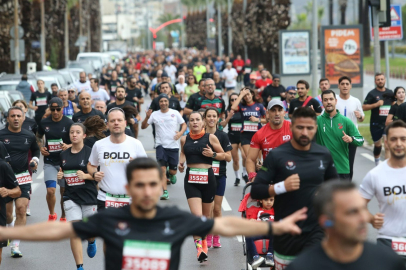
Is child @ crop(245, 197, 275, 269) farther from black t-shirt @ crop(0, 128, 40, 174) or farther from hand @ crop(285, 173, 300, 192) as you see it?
black t-shirt @ crop(0, 128, 40, 174)

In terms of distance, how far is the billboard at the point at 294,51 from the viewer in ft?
98.2

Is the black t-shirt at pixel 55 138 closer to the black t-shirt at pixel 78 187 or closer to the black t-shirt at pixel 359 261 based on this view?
the black t-shirt at pixel 78 187

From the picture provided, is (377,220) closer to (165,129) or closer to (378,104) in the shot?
(165,129)

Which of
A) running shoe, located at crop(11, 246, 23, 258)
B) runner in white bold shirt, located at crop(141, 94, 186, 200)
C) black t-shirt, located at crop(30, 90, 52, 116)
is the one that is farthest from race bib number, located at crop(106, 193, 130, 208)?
black t-shirt, located at crop(30, 90, 52, 116)

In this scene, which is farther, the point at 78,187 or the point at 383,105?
the point at 383,105

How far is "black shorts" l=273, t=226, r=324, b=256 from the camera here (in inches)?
243

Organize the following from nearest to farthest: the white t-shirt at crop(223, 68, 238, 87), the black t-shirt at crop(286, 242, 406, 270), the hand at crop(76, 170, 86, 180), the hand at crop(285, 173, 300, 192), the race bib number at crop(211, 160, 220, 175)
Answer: the black t-shirt at crop(286, 242, 406, 270) < the hand at crop(285, 173, 300, 192) < the hand at crop(76, 170, 86, 180) < the race bib number at crop(211, 160, 220, 175) < the white t-shirt at crop(223, 68, 238, 87)

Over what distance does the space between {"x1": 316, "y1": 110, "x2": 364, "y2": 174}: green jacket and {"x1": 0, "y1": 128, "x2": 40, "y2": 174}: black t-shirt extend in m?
3.85

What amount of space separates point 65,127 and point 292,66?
19293mm

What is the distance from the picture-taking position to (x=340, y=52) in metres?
25.8

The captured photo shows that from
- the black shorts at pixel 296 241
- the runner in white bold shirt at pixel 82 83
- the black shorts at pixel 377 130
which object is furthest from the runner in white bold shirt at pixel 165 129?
the runner in white bold shirt at pixel 82 83

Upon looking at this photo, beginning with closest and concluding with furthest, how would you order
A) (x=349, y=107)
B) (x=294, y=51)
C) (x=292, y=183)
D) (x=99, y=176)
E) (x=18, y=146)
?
1. (x=292, y=183)
2. (x=99, y=176)
3. (x=18, y=146)
4. (x=349, y=107)
5. (x=294, y=51)

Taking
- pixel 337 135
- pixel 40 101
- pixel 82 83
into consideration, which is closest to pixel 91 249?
pixel 337 135

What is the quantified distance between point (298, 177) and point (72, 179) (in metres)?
3.89
